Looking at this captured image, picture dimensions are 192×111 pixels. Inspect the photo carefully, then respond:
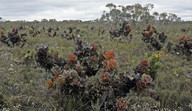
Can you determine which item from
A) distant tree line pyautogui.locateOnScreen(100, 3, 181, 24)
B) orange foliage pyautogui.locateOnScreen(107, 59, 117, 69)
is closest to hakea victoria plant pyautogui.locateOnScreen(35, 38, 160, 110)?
orange foliage pyautogui.locateOnScreen(107, 59, 117, 69)

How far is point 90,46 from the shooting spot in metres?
3.37

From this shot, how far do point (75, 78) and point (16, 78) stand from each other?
2431 mm

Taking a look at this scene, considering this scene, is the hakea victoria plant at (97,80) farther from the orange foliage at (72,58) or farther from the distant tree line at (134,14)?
the distant tree line at (134,14)

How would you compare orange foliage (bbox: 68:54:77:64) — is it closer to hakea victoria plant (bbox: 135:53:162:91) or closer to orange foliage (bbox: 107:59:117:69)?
orange foliage (bbox: 107:59:117:69)

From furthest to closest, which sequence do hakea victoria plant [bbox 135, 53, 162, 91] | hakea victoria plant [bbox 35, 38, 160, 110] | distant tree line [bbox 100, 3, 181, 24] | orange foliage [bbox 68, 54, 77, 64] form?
1. distant tree line [bbox 100, 3, 181, 24]
2. orange foliage [bbox 68, 54, 77, 64]
3. hakea victoria plant [bbox 35, 38, 160, 110]
4. hakea victoria plant [bbox 135, 53, 162, 91]

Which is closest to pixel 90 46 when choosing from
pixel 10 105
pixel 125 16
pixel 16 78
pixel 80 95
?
pixel 80 95

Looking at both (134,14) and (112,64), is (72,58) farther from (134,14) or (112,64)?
(134,14)

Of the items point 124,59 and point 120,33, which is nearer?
point 124,59

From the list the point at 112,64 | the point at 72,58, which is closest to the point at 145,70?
the point at 112,64

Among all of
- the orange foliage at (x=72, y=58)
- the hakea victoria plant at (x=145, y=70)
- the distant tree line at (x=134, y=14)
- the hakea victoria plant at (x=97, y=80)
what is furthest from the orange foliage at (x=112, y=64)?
the distant tree line at (x=134, y=14)

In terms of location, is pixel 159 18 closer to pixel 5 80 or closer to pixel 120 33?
pixel 120 33

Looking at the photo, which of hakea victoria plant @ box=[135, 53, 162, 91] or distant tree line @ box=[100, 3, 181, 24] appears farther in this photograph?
distant tree line @ box=[100, 3, 181, 24]

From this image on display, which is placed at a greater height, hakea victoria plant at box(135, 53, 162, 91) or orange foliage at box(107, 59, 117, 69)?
orange foliage at box(107, 59, 117, 69)

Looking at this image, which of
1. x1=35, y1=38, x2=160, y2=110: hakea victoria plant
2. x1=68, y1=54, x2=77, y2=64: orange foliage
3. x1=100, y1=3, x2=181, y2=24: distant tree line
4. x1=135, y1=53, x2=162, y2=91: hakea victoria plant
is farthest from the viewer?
x1=100, y1=3, x2=181, y2=24: distant tree line
